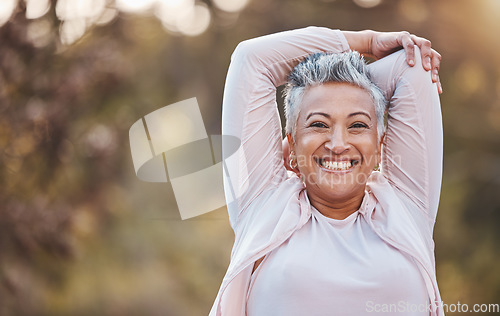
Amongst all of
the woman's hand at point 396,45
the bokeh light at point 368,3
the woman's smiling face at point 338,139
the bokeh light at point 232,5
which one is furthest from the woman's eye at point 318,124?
the bokeh light at point 232,5

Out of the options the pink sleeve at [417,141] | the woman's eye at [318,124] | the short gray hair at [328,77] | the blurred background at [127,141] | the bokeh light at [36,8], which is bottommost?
the blurred background at [127,141]

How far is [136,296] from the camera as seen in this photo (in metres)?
4.76

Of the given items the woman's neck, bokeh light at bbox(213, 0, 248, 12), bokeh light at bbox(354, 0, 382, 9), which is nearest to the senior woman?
the woman's neck

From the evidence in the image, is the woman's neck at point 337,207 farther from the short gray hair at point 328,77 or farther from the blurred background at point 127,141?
the blurred background at point 127,141

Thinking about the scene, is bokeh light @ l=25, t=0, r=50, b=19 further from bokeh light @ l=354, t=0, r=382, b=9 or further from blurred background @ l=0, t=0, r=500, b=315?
bokeh light @ l=354, t=0, r=382, b=9

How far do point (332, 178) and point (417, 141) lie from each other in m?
0.25

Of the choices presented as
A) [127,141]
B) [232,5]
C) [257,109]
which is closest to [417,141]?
[257,109]

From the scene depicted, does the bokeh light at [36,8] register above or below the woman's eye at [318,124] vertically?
above

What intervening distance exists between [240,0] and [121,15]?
959mm

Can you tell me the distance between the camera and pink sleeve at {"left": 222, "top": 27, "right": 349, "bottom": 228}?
1.47m

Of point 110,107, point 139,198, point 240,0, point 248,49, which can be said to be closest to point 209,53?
point 240,0

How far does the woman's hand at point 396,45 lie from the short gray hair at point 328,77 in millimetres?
125

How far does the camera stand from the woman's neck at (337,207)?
146cm

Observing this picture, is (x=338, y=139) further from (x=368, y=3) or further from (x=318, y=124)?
(x=368, y=3)
